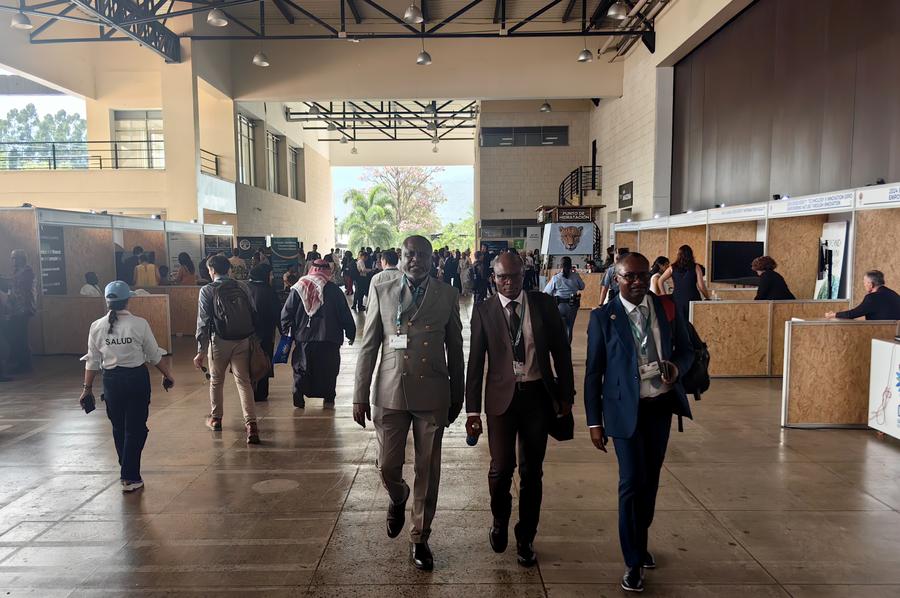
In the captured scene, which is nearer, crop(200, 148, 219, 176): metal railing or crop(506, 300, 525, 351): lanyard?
crop(506, 300, 525, 351): lanyard

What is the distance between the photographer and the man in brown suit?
3217 millimetres

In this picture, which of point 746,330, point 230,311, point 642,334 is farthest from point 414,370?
point 746,330

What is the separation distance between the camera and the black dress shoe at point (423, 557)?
3.31 metres

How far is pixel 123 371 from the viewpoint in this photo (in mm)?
4324

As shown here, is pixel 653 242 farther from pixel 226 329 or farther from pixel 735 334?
pixel 226 329

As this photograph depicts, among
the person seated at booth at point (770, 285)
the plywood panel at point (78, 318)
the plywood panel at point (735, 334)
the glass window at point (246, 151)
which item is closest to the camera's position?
the plywood panel at point (735, 334)

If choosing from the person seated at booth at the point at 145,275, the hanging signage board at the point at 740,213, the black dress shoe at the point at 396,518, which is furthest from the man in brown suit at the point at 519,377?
the person seated at booth at the point at 145,275

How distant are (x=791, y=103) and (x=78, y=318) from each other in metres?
13.5

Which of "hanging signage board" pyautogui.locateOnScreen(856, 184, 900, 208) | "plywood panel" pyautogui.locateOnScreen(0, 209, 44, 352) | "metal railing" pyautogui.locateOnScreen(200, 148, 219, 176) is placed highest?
"metal railing" pyautogui.locateOnScreen(200, 148, 219, 176)

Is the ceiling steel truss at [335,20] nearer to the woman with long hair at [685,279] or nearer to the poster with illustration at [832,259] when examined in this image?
the poster with illustration at [832,259]

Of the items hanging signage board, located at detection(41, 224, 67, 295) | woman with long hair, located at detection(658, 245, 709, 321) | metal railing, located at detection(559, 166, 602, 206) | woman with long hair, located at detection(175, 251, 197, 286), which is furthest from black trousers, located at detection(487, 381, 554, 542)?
metal railing, located at detection(559, 166, 602, 206)

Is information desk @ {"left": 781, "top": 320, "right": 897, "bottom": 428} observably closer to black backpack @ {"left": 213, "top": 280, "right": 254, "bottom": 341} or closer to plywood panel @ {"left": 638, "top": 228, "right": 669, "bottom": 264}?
black backpack @ {"left": 213, "top": 280, "right": 254, "bottom": 341}

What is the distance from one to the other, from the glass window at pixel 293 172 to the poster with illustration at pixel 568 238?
17.0m

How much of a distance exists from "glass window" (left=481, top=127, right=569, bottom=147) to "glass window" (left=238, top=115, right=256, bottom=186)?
9.95 m
